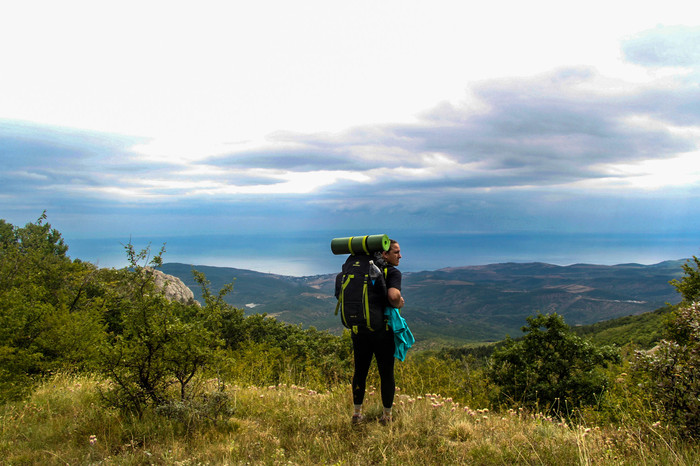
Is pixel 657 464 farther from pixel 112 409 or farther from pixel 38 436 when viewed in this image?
pixel 38 436

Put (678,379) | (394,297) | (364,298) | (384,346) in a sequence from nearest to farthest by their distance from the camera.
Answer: (678,379)
(394,297)
(364,298)
(384,346)

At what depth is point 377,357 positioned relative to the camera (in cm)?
532

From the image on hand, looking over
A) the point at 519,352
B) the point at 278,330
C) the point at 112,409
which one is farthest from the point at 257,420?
the point at 278,330

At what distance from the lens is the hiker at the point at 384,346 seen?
17.0 ft

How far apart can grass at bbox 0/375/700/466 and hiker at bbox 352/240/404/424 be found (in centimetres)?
30

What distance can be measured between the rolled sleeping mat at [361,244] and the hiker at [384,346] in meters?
0.17

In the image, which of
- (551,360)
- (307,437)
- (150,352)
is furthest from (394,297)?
(551,360)

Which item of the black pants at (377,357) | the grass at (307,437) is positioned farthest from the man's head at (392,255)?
the grass at (307,437)

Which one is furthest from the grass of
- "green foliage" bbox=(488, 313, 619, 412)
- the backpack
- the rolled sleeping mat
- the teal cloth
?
"green foliage" bbox=(488, 313, 619, 412)

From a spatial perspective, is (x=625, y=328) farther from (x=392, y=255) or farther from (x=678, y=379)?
(x=392, y=255)

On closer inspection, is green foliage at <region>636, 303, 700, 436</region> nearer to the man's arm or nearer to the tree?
A: the tree

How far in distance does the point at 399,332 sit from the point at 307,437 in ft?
5.85

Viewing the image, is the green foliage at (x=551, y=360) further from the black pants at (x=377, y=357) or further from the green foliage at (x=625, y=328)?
the green foliage at (x=625, y=328)

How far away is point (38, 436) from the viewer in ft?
16.7
